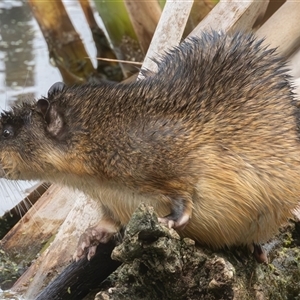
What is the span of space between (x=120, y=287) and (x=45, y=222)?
5.94 ft

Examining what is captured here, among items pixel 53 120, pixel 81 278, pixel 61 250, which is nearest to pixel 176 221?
pixel 81 278

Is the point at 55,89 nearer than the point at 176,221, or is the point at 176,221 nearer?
the point at 176,221

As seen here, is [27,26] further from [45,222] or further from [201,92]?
[201,92]

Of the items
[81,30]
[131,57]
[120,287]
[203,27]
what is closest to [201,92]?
[120,287]

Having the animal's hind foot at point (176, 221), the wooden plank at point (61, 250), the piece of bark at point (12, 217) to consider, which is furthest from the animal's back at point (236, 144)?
the piece of bark at point (12, 217)

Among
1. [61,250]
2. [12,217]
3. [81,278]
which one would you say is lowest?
[12,217]

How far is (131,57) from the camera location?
826 centimetres

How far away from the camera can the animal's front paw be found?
14.8ft

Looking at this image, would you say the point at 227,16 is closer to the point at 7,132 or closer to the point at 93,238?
the point at 7,132

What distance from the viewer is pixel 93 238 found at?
15.1ft

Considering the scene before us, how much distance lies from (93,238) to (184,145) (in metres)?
0.73

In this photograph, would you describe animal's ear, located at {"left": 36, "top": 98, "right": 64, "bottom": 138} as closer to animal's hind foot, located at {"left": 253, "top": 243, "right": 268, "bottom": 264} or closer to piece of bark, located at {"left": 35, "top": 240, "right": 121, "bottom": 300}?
piece of bark, located at {"left": 35, "top": 240, "right": 121, "bottom": 300}

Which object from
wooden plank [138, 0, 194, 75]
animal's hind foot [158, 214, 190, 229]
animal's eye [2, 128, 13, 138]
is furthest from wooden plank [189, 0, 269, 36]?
animal's hind foot [158, 214, 190, 229]

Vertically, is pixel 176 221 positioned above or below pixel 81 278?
above
